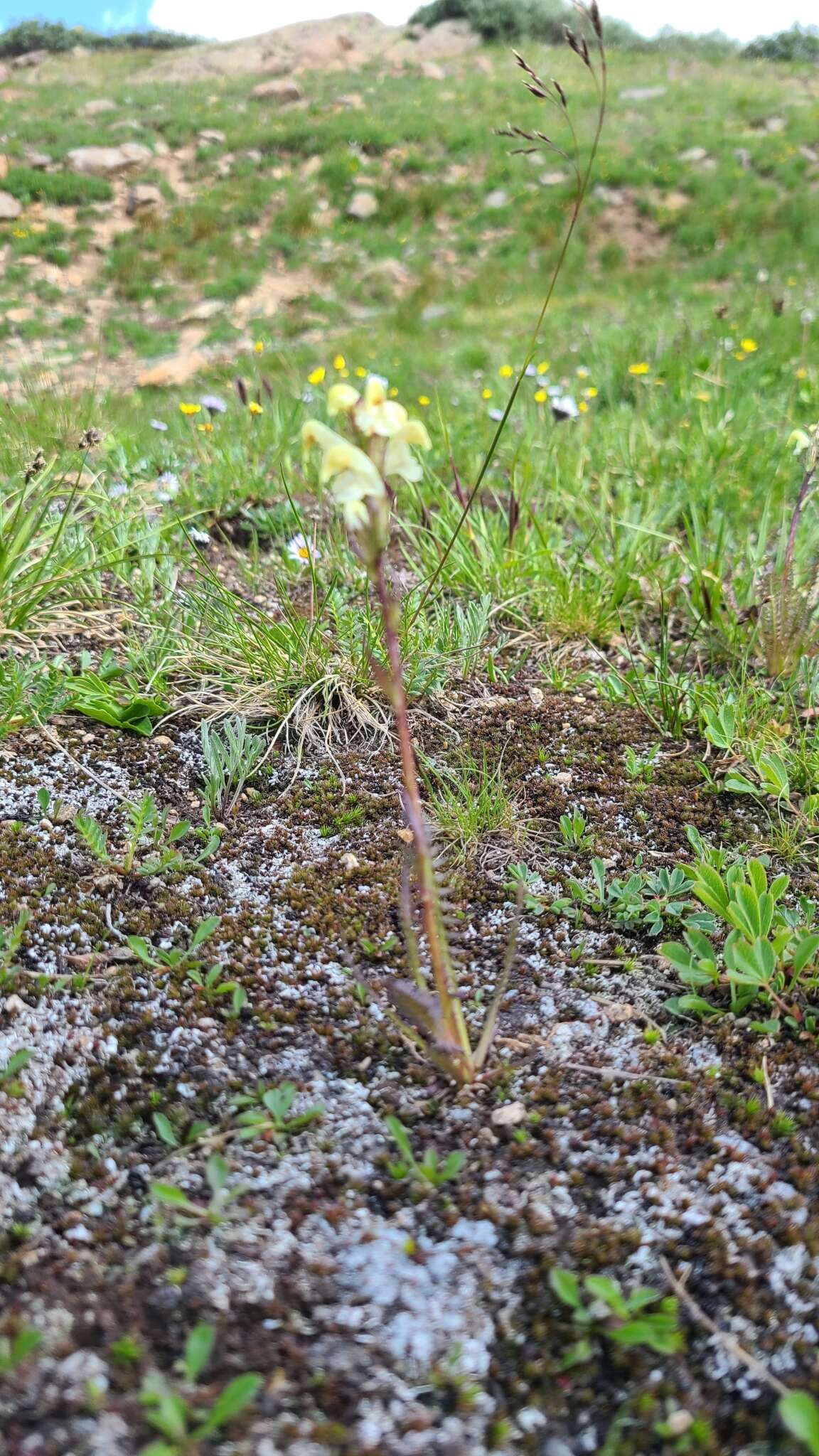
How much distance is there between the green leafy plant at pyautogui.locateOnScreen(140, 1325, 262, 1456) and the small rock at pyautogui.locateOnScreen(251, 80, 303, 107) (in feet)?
71.2

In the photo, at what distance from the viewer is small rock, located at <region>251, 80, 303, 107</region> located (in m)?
17.4

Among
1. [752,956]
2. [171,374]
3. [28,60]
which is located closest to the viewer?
[752,956]

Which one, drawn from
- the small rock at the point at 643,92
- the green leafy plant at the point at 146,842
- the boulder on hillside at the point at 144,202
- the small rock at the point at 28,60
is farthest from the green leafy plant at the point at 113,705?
the small rock at the point at 28,60

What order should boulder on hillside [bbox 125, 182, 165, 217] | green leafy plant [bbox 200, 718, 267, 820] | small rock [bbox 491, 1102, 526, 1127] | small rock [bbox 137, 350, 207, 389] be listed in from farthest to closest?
1. boulder on hillside [bbox 125, 182, 165, 217]
2. small rock [bbox 137, 350, 207, 389]
3. green leafy plant [bbox 200, 718, 267, 820]
4. small rock [bbox 491, 1102, 526, 1127]

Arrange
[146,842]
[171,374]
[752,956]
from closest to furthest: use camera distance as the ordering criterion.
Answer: [752,956]
[146,842]
[171,374]

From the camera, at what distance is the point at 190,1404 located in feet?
2.82

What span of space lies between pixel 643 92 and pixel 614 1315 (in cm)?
2245

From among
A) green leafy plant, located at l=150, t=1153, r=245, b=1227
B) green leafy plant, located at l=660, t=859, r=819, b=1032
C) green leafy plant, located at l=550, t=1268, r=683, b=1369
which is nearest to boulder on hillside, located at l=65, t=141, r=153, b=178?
green leafy plant, located at l=660, t=859, r=819, b=1032

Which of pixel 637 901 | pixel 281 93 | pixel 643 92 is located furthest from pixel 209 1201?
pixel 643 92

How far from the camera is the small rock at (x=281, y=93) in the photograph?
1738 cm

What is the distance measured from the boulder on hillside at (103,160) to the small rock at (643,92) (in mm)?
10293

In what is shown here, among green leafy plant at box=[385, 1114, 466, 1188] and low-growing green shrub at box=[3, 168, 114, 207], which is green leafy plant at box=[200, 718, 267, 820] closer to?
green leafy plant at box=[385, 1114, 466, 1188]

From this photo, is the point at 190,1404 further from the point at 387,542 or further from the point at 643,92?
the point at 643,92

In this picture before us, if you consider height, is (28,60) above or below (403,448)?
above
